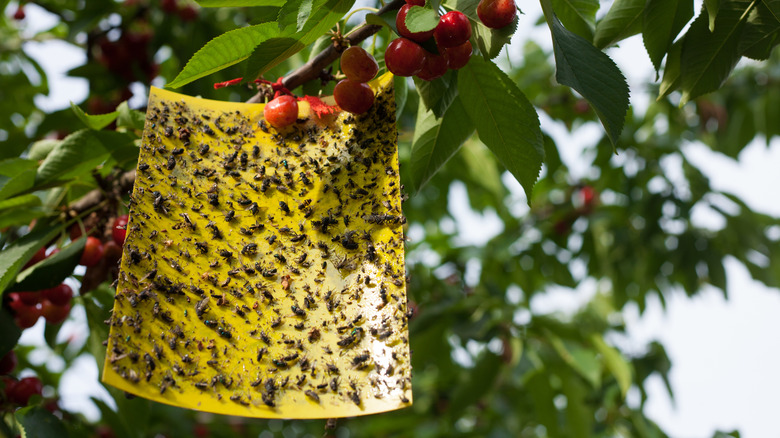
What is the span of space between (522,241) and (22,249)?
7.85 feet

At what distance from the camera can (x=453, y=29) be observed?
74cm

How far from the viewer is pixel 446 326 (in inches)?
82.1

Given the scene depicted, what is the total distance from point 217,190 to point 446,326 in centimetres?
146

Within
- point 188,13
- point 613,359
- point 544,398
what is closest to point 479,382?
point 544,398

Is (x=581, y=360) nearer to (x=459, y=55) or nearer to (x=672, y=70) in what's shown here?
(x=672, y=70)

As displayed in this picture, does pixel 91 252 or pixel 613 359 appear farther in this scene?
pixel 613 359

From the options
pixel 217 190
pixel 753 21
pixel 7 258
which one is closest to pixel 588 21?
pixel 753 21

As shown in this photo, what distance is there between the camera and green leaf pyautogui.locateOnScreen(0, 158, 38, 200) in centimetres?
107

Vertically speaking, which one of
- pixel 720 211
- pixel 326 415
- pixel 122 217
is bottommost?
pixel 720 211

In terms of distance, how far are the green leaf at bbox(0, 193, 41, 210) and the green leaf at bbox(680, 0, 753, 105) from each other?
121 cm

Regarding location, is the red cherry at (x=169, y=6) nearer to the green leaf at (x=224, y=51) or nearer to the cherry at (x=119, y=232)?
the cherry at (x=119, y=232)

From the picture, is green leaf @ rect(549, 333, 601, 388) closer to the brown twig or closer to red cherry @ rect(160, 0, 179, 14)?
the brown twig

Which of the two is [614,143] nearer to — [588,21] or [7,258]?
[588,21]

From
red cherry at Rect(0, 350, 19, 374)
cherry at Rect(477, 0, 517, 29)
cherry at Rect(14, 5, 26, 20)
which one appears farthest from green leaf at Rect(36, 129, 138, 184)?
cherry at Rect(14, 5, 26, 20)
